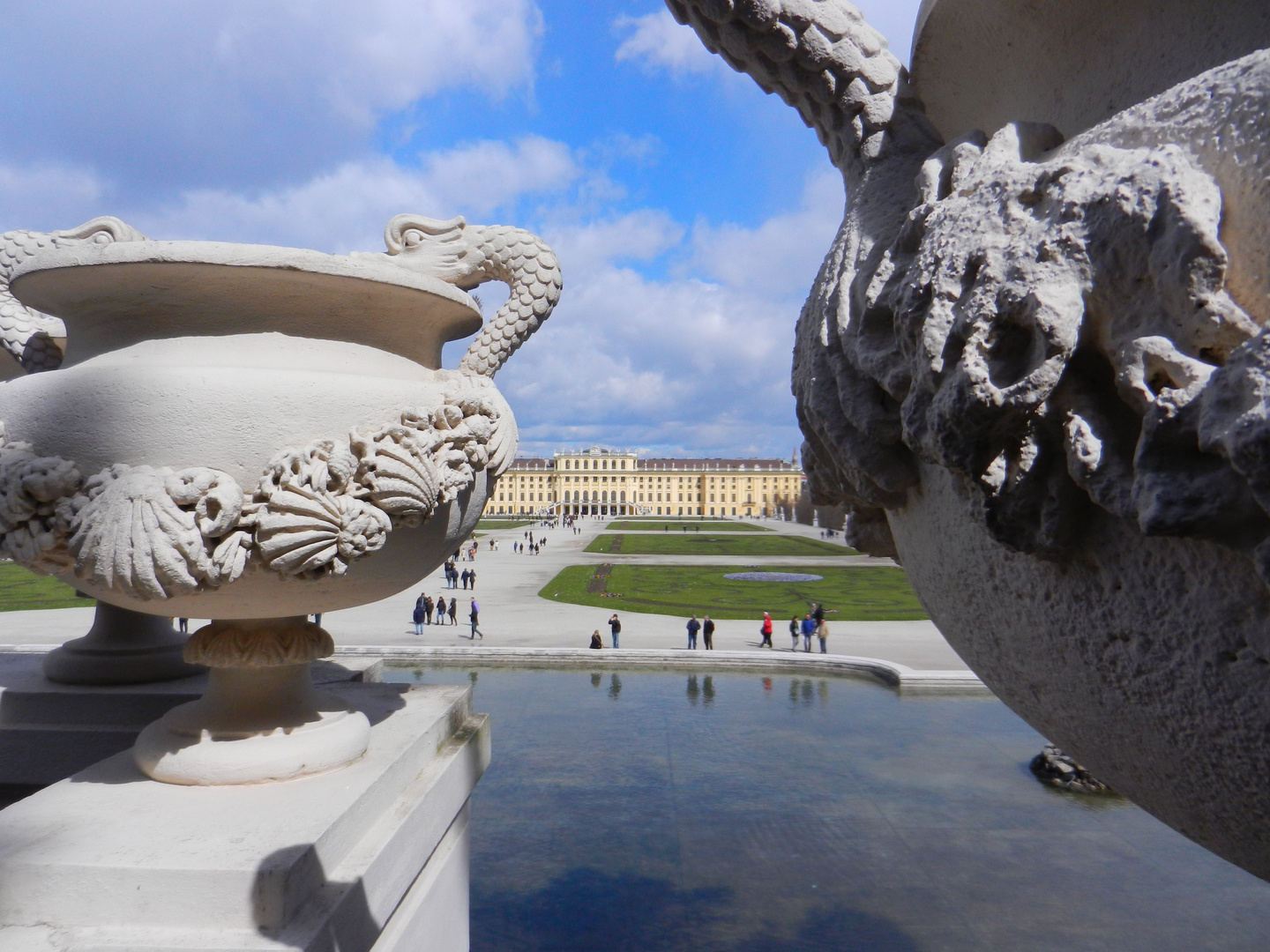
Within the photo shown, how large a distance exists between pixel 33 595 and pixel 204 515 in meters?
21.7

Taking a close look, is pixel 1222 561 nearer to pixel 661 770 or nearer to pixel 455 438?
pixel 455 438

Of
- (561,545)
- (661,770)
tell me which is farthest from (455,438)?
(561,545)

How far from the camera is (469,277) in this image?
13.4 ft

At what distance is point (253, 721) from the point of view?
353 cm

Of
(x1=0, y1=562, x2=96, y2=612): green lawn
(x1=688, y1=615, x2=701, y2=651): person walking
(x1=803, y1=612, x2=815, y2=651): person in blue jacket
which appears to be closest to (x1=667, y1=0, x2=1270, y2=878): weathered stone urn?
(x1=688, y1=615, x2=701, y2=651): person walking

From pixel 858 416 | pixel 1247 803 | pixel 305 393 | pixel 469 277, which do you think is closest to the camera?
pixel 1247 803

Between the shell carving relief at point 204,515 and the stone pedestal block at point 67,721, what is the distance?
2255mm

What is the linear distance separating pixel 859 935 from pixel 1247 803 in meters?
4.47

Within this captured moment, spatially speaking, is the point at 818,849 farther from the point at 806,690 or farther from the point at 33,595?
the point at 33,595

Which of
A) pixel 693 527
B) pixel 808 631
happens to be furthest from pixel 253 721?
pixel 693 527

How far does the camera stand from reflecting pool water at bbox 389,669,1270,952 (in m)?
5.04

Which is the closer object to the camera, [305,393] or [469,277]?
[305,393]

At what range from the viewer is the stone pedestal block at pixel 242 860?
8.30 feet

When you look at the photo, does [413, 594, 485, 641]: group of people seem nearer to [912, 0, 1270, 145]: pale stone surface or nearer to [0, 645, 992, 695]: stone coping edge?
[0, 645, 992, 695]: stone coping edge
